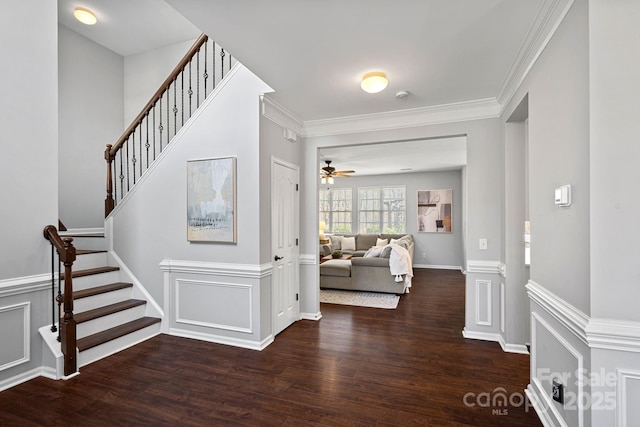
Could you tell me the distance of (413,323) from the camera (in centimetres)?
396

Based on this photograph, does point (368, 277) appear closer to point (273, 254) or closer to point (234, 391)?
point (273, 254)

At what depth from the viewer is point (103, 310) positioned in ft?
10.6

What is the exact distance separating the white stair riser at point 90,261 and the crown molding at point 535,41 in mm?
4829

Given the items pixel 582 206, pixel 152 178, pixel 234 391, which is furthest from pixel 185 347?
pixel 582 206

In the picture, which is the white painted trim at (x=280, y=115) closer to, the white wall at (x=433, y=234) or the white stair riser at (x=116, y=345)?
the white stair riser at (x=116, y=345)

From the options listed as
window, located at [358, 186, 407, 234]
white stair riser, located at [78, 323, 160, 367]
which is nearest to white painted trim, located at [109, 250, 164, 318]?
white stair riser, located at [78, 323, 160, 367]

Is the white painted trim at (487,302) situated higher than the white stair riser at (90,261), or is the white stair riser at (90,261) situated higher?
the white stair riser at (90,261)

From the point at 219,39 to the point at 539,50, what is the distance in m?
2.25

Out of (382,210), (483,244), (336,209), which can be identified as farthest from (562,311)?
(336,209)

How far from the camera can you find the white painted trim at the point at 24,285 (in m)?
2.38

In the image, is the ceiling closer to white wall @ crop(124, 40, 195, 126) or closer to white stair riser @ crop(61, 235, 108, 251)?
white wall @ crop(124, 40, 195, 126)

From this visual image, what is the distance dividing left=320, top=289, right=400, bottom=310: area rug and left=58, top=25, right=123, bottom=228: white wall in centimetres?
397

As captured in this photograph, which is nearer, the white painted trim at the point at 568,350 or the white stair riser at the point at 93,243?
the white painted trim at the point at 568,350

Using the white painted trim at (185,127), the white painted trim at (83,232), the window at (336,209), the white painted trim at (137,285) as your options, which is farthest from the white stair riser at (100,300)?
the window at (336,209)
